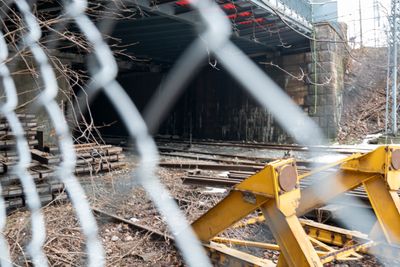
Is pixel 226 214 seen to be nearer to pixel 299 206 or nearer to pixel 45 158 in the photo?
pixel 299 206

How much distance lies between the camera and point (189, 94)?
574 inches

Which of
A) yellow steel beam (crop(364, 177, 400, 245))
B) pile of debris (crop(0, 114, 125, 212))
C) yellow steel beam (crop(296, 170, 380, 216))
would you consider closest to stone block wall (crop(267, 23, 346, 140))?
pile of debris (crop(0, 114, 125, 212))

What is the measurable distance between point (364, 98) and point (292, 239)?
13342mm

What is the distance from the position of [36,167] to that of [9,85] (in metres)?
4.38

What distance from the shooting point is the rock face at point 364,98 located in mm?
12273

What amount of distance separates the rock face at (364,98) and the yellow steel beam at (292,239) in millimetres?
10118

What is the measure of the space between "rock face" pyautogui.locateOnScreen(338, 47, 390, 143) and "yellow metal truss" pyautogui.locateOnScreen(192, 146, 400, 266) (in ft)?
29.9

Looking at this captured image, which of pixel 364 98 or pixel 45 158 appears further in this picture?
pixel 364 98

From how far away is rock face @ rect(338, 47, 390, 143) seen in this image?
40.3ft

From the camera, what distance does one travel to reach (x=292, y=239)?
6.66ft

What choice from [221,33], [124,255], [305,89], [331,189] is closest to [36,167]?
[124,255]

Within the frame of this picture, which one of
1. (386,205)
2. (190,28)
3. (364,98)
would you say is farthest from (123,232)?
(364,98)

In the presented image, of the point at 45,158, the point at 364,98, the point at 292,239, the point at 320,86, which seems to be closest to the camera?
the point at 292,239

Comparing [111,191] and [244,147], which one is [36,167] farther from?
[244,147]
